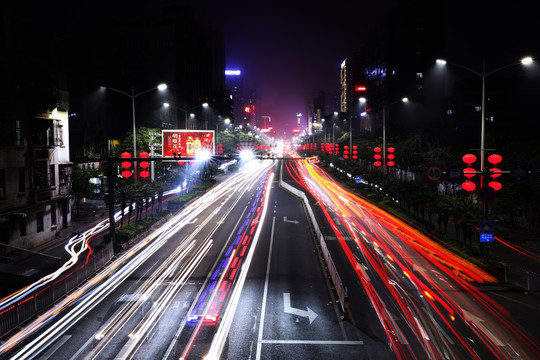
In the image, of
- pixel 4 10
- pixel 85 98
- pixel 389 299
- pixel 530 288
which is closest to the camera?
pixel 389 299

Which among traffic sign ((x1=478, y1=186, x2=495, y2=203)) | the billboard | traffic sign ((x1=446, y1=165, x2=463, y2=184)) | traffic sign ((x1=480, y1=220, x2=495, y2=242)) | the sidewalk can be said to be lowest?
the sidewalk

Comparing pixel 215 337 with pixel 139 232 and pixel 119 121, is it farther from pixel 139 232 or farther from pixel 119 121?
pixel 119 121

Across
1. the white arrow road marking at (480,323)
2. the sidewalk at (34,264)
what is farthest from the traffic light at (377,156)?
the white arrow road marking at (480,323)

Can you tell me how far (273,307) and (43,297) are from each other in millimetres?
10186

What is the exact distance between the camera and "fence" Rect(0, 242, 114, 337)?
16.3 m

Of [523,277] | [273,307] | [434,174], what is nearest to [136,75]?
[434,174]

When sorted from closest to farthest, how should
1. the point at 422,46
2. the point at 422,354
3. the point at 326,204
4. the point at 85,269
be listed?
the point at 422,354 < the point at 85,269 < the point at 326,204 < the point at 422,46

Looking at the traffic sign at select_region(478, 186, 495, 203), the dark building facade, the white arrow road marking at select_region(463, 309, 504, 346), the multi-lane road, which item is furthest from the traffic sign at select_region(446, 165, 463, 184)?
the dark building facade

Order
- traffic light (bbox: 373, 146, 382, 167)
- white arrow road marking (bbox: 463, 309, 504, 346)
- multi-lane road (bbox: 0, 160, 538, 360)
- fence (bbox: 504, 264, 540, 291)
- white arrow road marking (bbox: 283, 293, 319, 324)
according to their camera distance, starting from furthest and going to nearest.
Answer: traffic light (bbox: 373, 146, 382, 167) < fence (bbox: 504, 264, 540, 291) < white arrow road marking (bbox: 283, 293, 319, 324) < white arrow road marking (bbox: 463, 309, 504, 346) < multi-lane road (bbox: 0, 160, 538, 360)

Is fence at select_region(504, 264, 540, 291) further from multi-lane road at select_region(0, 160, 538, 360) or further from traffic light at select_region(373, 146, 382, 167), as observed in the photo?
traffic light at select_region(373, 146, 382, 167)

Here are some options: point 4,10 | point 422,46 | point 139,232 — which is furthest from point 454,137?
point 422,46

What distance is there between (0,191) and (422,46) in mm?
128677

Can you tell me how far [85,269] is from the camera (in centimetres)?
2280

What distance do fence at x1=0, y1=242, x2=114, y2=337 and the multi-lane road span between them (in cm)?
37
